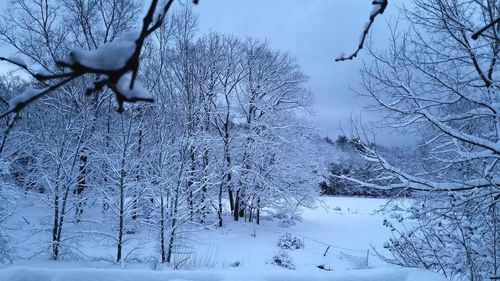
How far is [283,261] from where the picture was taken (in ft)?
39.1

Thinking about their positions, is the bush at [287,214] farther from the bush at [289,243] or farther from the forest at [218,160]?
the bush at [289,243]

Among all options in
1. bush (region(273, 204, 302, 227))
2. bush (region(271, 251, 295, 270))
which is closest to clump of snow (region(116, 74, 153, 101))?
bush (region(271, 251, 295, 270))

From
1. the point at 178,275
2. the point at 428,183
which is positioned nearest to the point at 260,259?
the point at 428,183

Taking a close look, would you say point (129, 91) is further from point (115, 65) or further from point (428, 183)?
point (428, 183)

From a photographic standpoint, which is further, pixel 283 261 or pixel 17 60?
pixel 283 261

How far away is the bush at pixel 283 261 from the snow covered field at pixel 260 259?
0.78ft

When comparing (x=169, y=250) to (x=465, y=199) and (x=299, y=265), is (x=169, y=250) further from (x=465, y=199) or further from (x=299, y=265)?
(x=465, y=199)

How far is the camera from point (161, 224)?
10.0 m

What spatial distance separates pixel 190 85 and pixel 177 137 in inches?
92.2

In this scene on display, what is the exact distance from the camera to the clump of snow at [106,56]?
39cm

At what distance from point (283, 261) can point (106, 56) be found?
12.4 meters

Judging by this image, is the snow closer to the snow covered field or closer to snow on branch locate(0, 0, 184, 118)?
the snow covered field

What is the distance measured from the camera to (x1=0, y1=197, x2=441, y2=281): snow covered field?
353 cm

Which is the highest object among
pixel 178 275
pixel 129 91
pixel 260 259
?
pixel 129 91
